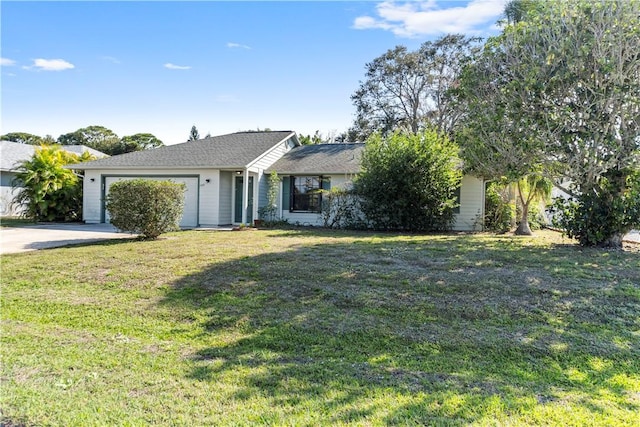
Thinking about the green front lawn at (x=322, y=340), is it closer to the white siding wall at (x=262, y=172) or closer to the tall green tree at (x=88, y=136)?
the white siding wall at (x=262, y=172)

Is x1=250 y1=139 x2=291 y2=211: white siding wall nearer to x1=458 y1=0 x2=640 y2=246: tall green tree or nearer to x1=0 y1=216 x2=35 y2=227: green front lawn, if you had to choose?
x1=458 y1=0 x2=640 y2=246: tall green tree

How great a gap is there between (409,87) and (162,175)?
20.8 meters

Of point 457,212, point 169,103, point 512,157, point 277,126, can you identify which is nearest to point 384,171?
point 457,212

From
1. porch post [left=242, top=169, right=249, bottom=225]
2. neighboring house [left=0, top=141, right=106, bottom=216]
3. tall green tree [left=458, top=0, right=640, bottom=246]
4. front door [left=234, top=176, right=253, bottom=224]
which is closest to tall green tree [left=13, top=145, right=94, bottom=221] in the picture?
Result: neighboring house [left=0, top=141, right=106, bottom=216]

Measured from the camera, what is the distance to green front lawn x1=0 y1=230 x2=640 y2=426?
303cm

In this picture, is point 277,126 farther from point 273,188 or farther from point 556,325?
point 556,325

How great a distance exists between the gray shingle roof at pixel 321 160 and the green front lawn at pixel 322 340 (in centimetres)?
919

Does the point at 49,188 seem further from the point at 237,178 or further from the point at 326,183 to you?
the point at 326,183

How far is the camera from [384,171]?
14461 mm

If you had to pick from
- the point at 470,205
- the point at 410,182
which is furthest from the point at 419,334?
the point at 470,205

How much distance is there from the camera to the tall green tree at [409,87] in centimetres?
3016

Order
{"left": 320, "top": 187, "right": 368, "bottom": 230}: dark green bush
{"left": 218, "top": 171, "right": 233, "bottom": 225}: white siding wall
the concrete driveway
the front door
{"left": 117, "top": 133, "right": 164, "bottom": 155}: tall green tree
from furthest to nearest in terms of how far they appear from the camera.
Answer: {"left": 117, "top": 133, "right": 164, "bottom": 155}: tall green tree < the front door < {"left": 218, "top": 171, "right": 233, "bottom": 225}: white siding wall < {"left": 320, "top": 187, "right": 368, "bottom": 230}: dark green bush < the concrete driveway

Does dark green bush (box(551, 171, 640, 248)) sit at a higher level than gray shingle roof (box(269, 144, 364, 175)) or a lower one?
lower

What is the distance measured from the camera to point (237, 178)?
17.6 meters
